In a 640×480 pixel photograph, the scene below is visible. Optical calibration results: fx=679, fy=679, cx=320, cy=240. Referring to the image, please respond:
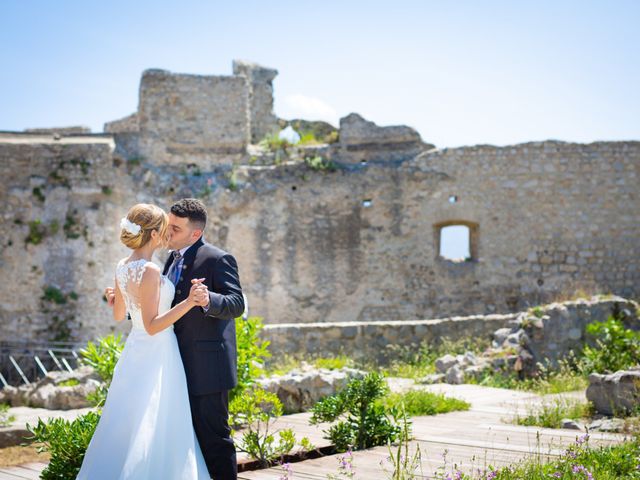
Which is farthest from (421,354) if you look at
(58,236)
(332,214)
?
(58,236)

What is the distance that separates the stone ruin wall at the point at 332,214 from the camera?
15.0 metres

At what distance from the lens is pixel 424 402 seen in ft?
22.6

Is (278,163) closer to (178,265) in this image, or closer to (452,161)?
(452,161)

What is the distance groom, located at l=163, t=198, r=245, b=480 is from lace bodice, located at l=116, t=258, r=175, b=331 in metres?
0.12

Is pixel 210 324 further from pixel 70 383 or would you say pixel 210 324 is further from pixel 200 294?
pixel 70 383

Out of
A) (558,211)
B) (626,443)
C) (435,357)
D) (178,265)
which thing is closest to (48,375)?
(435,357)

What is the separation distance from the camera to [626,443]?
4.74 m

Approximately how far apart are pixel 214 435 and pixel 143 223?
127 cm

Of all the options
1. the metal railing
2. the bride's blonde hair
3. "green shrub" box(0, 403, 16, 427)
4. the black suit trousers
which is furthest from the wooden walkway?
the metal railing

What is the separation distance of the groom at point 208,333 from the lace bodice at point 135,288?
123 millimetres

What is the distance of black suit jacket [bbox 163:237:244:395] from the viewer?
151 inches

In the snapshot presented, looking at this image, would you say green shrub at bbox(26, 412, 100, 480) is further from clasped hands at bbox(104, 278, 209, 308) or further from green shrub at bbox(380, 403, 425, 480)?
green shrub at bbox(380, 403, 425, 480)

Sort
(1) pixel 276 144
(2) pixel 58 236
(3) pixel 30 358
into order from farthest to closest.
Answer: (1) pixel 276 144 < (2) pixel 58 236 < (3) pixel 30 358

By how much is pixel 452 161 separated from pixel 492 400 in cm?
881
